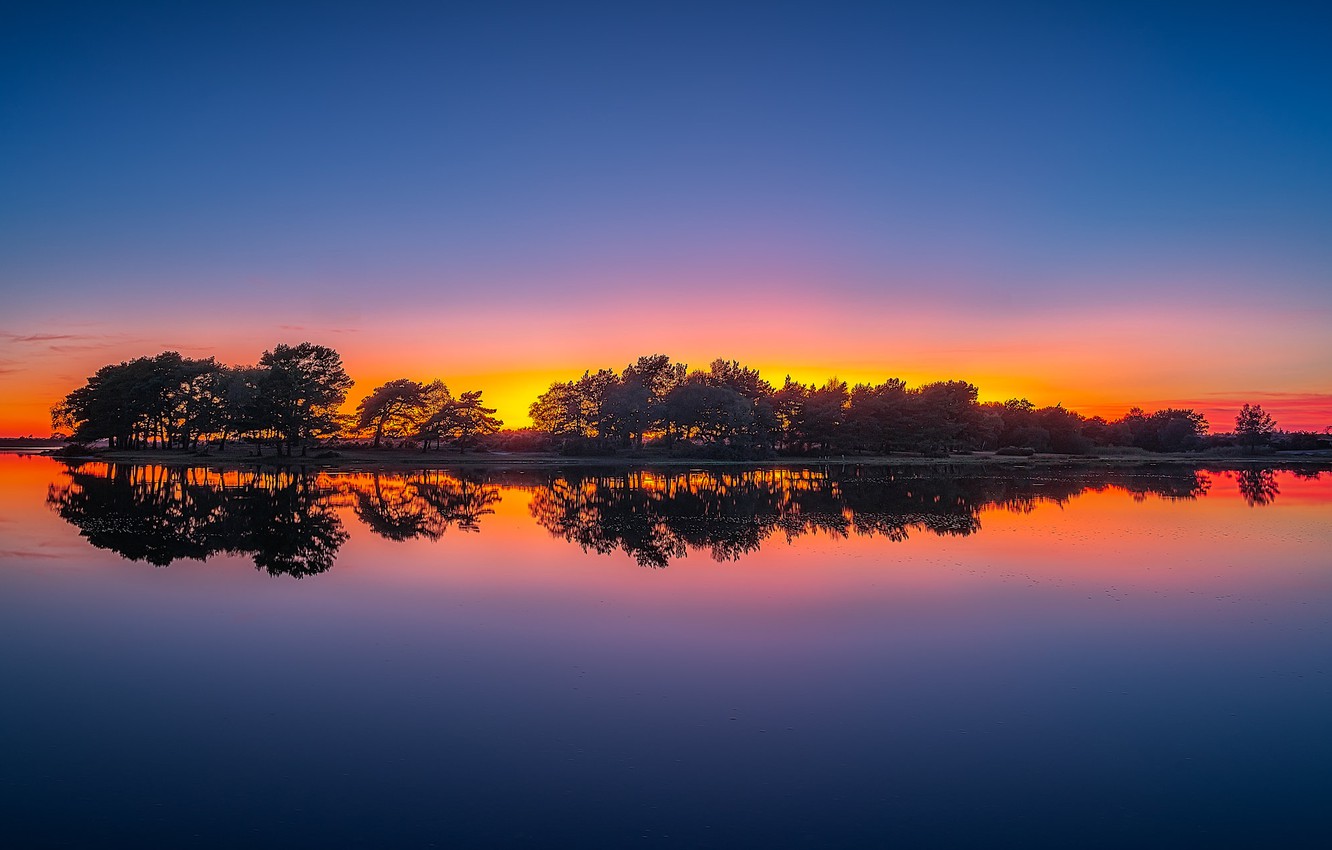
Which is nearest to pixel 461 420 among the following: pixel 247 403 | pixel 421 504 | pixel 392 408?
pixel 392 408

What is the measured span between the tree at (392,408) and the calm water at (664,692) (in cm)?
6554

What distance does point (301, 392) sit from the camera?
74.2m

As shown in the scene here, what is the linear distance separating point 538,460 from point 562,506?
4658cm

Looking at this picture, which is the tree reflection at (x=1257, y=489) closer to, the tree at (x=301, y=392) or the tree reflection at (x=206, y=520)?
the tree reflection at (x=206, y=520)

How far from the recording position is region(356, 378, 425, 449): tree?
8956 cm

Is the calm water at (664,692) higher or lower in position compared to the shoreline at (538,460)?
lower

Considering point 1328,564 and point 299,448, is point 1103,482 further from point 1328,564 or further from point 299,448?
point 299,448

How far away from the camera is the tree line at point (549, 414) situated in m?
81.4

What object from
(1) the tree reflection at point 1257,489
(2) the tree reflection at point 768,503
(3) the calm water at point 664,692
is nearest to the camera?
(3) the calm water at point 664,692

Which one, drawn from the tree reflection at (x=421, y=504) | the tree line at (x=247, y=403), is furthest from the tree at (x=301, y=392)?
the tree reflection at (x=421, y=504)

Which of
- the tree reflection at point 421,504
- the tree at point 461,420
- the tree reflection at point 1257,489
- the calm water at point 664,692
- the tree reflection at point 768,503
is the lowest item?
the tree reflection at point 1257,489

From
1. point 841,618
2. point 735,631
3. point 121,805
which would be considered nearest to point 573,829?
point 121,805

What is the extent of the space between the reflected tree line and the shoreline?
9.70 metres

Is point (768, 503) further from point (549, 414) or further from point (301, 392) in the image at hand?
point (549, 414)
